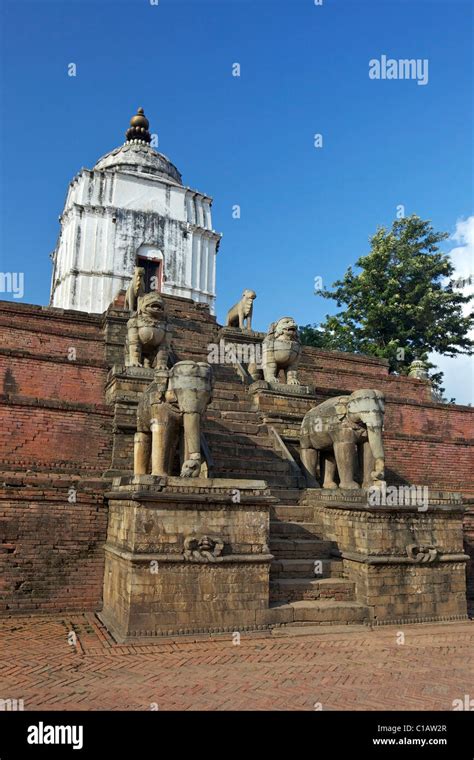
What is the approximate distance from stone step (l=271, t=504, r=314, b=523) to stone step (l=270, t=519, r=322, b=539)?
0.14m

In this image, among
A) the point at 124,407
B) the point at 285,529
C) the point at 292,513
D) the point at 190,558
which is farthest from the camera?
the point at 124,407

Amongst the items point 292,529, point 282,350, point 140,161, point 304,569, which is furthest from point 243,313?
point 140,161

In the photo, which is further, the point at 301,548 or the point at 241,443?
the point at 241,443

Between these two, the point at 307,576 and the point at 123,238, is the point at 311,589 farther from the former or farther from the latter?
the point at 123,238

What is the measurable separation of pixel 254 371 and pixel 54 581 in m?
8.20

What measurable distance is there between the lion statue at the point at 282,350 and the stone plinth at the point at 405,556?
465cm

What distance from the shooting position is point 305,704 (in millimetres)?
4984

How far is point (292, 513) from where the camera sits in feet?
31.7

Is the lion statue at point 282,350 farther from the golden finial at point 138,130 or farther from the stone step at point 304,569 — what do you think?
the golden finial at point 138,130

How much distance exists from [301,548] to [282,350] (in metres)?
5.28

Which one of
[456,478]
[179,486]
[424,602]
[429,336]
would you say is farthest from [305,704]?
[429,336]

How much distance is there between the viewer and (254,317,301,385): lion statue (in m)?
12.9

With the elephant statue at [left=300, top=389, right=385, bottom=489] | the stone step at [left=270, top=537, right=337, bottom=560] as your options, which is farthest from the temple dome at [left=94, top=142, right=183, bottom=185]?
the stone step at [left=270, top=537, right=337, bottom=560]

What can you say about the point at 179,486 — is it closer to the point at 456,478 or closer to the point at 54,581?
the point at 54,581
